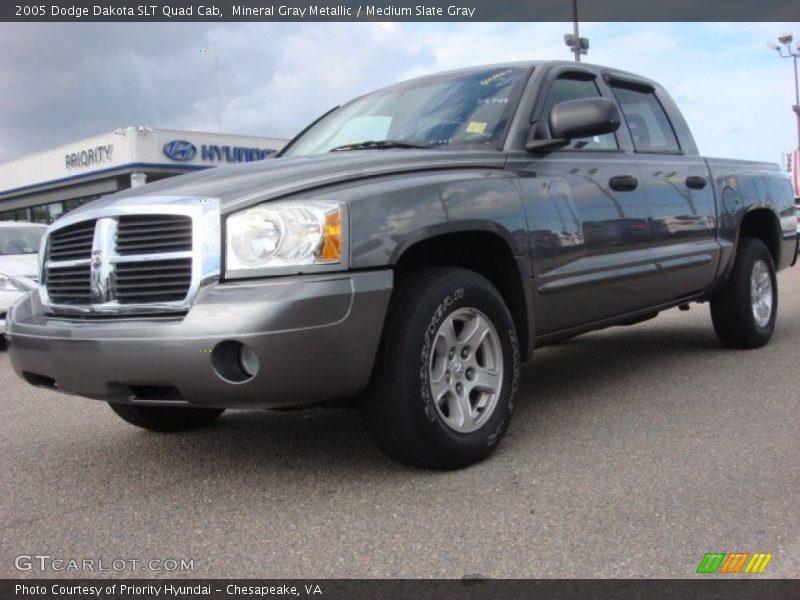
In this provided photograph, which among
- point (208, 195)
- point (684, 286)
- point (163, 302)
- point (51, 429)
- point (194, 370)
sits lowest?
point (51, 429)

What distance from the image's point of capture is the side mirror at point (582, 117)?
3902 mm

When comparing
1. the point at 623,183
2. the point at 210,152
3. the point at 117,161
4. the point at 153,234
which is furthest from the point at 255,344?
the point at 117,161

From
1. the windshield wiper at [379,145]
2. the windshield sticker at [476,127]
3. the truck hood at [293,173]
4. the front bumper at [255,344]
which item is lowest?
the front bumper at [255,344]

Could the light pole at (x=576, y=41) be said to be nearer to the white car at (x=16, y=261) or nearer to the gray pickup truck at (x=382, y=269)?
the white car at (x=16, y=261)

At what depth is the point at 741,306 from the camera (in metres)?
5.83

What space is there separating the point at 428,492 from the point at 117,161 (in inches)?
1016

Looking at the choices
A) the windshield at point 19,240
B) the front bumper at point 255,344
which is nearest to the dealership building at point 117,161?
the windshield at point 19,240

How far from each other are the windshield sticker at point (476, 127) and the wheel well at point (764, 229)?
114 inches

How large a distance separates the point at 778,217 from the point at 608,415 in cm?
306

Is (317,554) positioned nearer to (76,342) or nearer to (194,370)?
(194,370)

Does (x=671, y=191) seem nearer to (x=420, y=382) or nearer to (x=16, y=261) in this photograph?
(x=420, y=382)

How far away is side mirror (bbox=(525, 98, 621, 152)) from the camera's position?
3904mm
